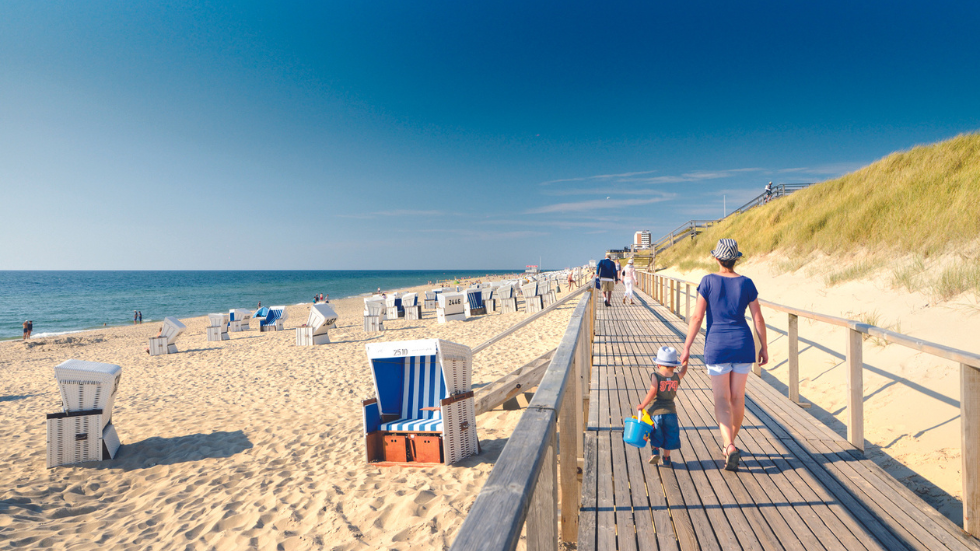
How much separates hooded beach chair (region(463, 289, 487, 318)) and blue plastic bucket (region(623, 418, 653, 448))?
16.5 meters

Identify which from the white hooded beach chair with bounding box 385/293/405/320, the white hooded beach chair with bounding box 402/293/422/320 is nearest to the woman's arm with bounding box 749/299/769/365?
the white hooded beach chair with bounding box 402/293/422/320

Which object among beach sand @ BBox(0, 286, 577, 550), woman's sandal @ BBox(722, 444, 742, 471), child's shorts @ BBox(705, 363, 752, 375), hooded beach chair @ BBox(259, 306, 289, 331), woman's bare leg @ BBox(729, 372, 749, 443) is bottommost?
beach sand @ BBox(0, 286, 577, 550)

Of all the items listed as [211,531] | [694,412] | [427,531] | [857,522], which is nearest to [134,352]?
[211,531]

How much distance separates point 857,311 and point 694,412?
19.7 ft

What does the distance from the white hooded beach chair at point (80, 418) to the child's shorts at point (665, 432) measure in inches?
249

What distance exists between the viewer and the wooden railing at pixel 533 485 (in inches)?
32.1

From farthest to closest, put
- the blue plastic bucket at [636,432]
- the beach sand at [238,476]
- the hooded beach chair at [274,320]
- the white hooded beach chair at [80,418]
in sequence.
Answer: the hooded beach chair at [274,320] < the white hooded beach chair at [80,418] < the beach sand at [238,476] < the blue plastic bucket at [636,432]

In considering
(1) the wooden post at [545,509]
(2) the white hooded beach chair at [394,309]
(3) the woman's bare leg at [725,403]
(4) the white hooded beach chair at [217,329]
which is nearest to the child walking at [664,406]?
(3) the woman's bare leg at [725,403]

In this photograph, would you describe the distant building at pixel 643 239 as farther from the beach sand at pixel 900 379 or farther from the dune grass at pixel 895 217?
the beach sand at pixel 900 379

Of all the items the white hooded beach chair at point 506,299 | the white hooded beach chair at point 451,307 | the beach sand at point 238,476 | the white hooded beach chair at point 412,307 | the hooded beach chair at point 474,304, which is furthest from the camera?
the white hooded beach chair at point 412,307

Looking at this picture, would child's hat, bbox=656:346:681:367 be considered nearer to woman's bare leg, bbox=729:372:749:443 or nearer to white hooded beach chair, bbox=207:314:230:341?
woman's bare leg, bbox=729:372:749:443

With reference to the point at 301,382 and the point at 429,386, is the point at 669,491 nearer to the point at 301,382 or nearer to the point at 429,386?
the point at 429,386

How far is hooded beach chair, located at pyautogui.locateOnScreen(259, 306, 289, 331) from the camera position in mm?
19281

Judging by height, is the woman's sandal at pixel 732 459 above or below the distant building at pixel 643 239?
below
